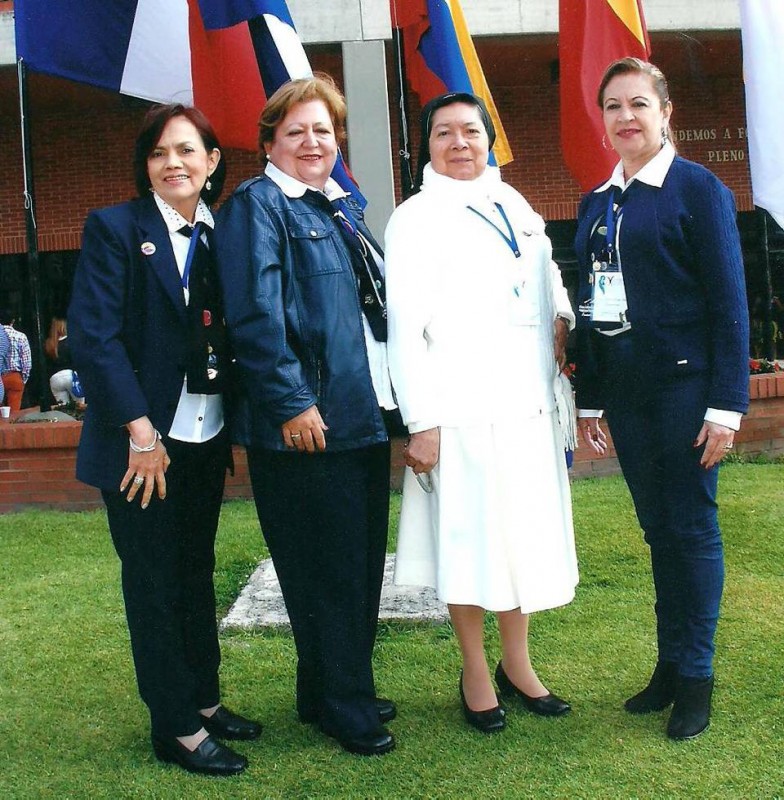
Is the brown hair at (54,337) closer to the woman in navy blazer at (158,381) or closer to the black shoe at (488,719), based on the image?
the woman in navy blazer at (158,381)

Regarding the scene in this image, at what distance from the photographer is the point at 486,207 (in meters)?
2.91

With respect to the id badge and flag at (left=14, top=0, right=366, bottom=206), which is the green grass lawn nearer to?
the id badge

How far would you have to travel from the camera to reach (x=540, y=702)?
3129 mm

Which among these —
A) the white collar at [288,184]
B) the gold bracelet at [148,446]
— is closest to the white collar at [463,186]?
the white collar at [288,184]

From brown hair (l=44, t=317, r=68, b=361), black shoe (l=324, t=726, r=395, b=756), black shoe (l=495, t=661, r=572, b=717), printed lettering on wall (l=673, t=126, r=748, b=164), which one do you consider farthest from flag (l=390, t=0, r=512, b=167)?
brown hair (l=44, t=317, r=68, b=361)

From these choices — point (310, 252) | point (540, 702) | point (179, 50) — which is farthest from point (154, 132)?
point (179, 50)

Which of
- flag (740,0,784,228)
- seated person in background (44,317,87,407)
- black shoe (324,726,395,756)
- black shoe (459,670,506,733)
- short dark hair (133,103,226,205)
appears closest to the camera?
short dark hair (133,103,226,205)

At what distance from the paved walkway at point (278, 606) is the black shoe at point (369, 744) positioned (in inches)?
47.5

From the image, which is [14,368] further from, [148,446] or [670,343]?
[670,343]

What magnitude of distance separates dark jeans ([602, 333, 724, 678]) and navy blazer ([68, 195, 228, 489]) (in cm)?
140

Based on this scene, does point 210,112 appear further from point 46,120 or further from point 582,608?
point 46,120

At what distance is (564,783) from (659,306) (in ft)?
4.74

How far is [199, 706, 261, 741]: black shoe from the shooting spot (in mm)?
3041

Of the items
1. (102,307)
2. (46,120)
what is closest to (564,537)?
(102,307)
